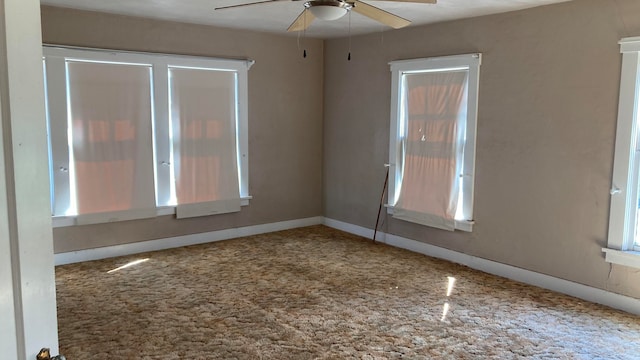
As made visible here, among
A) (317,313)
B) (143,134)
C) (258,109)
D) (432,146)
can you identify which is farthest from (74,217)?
(432,146)

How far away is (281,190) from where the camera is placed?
669 centimetres

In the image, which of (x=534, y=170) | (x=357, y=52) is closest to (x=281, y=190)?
(x=357, y=52)

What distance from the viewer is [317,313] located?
396 centimetres

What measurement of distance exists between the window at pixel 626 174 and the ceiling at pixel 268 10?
0.88m

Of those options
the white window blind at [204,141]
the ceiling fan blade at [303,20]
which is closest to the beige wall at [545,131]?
the ceiling fan blade at [303,20]

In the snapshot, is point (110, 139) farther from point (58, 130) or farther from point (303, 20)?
point (303, 20)

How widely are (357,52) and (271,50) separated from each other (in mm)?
1100

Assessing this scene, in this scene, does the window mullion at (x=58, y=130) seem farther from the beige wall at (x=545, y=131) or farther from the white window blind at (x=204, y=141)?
the beige wall at (x=545, y=131)

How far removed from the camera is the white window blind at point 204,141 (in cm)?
573

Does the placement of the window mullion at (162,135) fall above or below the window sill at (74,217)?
above

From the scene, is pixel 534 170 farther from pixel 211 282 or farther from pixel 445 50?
pixel 211 282

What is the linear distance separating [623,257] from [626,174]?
2.18 feet

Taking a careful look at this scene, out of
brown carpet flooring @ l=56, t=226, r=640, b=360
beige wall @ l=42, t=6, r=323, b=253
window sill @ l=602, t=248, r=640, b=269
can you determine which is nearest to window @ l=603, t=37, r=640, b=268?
window sill @ l=602, t=248, r=640, b=269

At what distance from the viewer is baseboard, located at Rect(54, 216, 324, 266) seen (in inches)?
206
